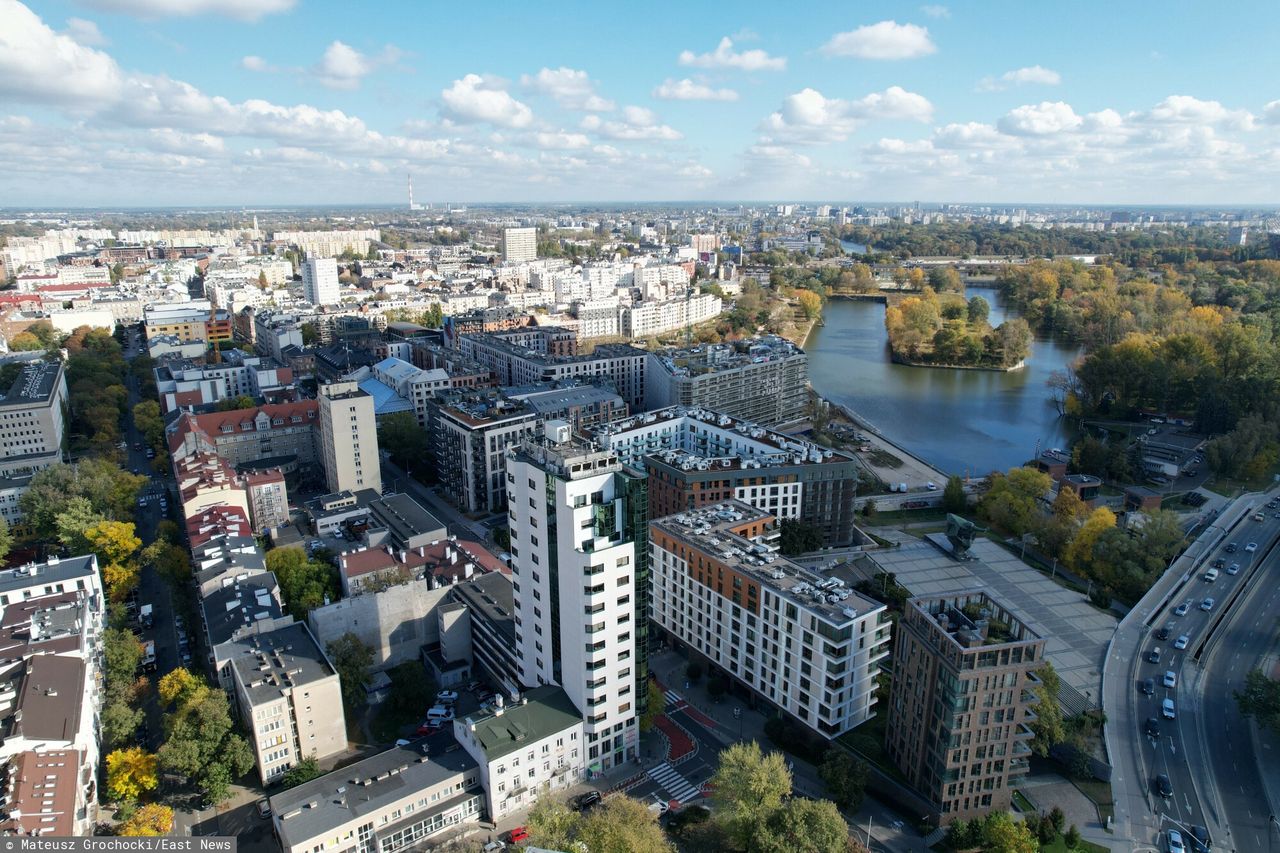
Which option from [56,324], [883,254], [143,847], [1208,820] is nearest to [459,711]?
[143,847]

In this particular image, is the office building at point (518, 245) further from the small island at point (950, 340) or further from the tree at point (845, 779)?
the tree at point (845, 779)

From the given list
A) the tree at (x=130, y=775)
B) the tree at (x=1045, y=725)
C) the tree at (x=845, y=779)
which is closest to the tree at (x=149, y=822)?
the tree at (x=130, y=775)

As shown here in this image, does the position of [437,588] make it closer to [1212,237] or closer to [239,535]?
[239,535]

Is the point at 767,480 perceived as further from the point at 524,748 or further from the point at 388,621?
the point at 524,748

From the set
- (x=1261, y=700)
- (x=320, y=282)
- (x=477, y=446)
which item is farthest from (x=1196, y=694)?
(x=320, y=282)

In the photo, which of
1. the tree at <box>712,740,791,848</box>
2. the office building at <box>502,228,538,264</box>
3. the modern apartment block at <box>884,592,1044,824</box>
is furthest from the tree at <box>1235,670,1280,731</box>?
the office building at <box>502,228,538,264</box>
